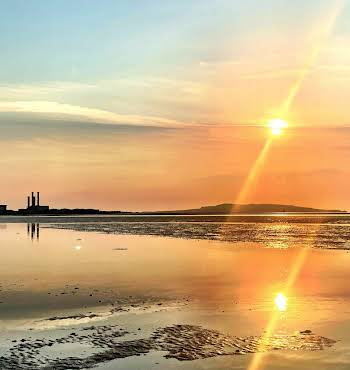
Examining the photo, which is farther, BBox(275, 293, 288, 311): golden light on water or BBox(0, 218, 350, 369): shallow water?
BBox(275, 293, 288, 311): golden light on water

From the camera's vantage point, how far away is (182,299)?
75.4ft

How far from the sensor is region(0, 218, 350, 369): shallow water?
48.0 ft

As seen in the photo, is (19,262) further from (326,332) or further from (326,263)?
(326,332)

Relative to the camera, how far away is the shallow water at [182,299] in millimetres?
14633

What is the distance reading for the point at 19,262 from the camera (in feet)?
125

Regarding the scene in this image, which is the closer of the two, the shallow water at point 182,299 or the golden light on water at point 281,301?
the shallow water at point 182,299

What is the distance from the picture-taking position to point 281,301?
875 inches

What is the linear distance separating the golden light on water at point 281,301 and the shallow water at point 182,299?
0.70 ft

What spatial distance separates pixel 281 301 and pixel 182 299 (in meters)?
4.14

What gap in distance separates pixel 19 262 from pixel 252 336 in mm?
25535

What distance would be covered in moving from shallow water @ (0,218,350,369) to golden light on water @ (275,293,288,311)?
8.3 inches

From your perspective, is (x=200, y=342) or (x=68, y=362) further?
(x=200, y=342)

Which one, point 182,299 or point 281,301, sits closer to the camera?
point 281,301

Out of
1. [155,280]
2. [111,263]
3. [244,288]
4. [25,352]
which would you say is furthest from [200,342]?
[111,263]
